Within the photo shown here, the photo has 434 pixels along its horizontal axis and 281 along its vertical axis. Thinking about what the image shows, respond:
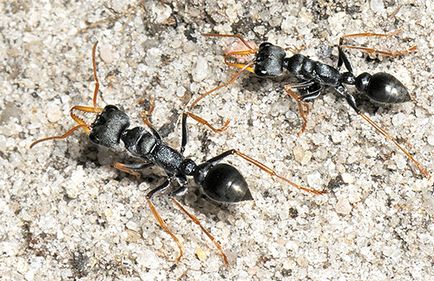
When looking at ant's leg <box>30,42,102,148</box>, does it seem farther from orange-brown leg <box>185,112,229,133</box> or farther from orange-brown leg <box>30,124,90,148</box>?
orange-brown leg <box>185,112,229,133</box>

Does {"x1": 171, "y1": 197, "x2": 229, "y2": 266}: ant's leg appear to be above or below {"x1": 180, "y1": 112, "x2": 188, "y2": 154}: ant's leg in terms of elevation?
below

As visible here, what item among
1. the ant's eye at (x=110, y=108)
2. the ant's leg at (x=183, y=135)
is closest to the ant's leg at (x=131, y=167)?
the ant's leg at (x=183, y=135)

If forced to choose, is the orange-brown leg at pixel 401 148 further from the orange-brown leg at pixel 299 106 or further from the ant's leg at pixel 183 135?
the ant's leg at pixel 183 135

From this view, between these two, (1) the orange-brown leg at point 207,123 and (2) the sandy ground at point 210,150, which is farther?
(1) the orange-brown leg at point 207,123

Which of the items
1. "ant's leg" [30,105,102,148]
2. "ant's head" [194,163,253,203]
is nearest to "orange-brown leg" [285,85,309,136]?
"ant's head" [194,163,253,203]

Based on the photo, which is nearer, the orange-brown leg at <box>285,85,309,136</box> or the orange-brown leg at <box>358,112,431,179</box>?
Result: the orange-brown leg at <box>358,112,431,179</box>

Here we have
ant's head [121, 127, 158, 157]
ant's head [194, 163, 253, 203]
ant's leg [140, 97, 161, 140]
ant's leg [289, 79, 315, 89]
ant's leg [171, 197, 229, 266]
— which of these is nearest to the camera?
ant's head [194, 163, 253, 203]

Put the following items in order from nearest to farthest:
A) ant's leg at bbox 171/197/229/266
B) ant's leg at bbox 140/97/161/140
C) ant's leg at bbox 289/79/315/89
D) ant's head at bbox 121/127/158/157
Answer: ant's leg at bbox 171/197/229/266
ant's head at bbox 121/127/158/157
ant's leg at bbox 140/97/161/140
ant's leg at bbox 289/79/315/89
